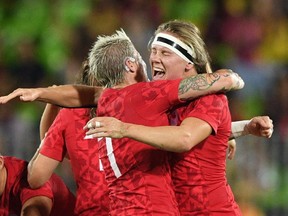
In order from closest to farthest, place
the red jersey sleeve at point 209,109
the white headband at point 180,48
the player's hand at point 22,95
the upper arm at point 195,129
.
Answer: the upper arm at point 195,129 → the red jersey sleeve at point 209,109 → the player's hand at point 22,95 → the white headband at point 180,48

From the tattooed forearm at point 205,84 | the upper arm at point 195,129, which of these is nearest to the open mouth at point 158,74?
the tattooed forearm at point 205,84

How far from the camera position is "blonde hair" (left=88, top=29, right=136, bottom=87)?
444 centimetres

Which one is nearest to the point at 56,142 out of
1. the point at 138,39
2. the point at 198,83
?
the point at 198,83

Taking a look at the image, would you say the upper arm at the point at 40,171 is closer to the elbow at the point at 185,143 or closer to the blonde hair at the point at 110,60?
the blonde hair at the point at 110,60

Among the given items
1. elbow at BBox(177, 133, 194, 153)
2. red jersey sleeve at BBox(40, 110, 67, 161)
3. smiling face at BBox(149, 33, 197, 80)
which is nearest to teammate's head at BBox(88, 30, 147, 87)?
smiling face at BBox(149, 33, 197, 80)

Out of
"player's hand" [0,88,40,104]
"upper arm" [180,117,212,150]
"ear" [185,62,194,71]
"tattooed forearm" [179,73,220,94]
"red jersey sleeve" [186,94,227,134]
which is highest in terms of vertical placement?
"ear" [185,62,194,71]

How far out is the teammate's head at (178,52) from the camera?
437 cm

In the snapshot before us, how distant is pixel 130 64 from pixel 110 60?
102 mm

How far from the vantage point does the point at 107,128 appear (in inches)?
148

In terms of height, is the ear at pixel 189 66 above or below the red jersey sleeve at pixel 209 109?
above

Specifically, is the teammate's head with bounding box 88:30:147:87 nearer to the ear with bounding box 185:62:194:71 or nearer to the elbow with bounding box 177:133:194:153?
the ear with bounding box 185:62:194:71

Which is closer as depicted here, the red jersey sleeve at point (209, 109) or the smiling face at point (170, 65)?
the red jersey sleeve at point (209, 109)

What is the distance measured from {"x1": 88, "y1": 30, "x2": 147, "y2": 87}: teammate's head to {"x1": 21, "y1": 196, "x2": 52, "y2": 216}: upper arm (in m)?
0.72

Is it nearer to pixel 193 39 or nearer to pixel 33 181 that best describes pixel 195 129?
pixel 193 39
